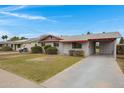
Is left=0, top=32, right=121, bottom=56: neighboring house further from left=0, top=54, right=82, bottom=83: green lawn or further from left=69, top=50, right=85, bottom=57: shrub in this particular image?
left=0, top=54, right=82, bottom=83: green lawn

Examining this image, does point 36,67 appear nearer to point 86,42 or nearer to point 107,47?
point 86,42

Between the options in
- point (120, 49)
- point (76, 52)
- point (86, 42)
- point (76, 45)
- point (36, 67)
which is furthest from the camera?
point (120, 49)

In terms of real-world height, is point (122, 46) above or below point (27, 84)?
above

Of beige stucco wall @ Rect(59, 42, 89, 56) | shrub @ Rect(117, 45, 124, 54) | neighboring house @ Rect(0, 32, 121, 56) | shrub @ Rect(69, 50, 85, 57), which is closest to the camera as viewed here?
neighboring house @ Rect(0, 32, 121, 56)

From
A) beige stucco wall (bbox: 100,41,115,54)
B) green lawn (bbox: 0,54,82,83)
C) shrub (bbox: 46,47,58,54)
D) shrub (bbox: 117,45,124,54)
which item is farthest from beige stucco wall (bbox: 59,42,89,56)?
shrub (bbox: 117,45,124,54)

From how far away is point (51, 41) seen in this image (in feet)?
87.9

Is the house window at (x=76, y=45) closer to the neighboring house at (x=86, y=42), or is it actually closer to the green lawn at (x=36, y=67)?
the neighboring house at (x=86, y=42)

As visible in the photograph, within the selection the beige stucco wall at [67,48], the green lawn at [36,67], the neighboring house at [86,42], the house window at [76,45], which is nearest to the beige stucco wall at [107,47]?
the neighboring house at [86,42]

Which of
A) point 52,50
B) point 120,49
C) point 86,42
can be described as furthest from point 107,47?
point 52,50

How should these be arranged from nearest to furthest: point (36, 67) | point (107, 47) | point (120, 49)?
point (36, 67)
point (120, 49)
point (107, 47)

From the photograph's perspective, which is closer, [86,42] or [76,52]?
[86,42]

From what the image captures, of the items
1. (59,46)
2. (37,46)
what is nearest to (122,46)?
(59,46)
